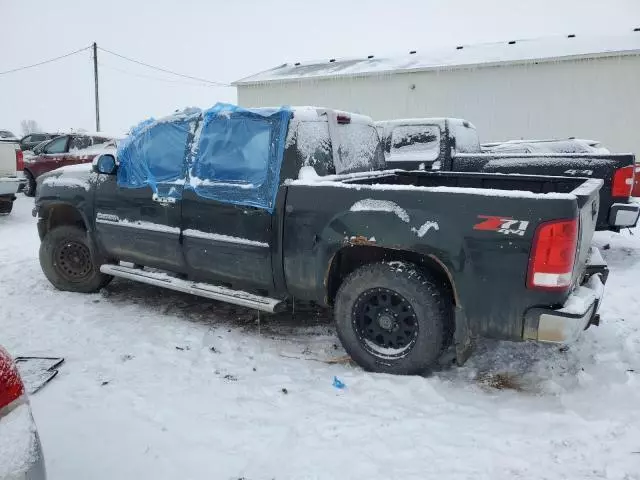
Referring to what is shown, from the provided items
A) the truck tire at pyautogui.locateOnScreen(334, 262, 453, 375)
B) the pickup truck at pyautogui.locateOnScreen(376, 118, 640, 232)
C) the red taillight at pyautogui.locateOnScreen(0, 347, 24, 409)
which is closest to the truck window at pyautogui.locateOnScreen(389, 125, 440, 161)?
the pickup truck at pyautogui.locateOnScreen(376, 118, 640, 232)

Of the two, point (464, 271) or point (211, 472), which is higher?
point (464, 271)

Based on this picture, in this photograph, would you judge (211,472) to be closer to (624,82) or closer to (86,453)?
(86,453)

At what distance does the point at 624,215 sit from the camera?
242 inches

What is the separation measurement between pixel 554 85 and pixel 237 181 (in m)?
17.7

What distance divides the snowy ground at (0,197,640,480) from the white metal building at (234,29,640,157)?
15.5 metres

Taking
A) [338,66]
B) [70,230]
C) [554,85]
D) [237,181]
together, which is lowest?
[70,230]

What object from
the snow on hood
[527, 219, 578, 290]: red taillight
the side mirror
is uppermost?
the side mirror

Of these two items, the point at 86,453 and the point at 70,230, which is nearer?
the point at 86,453

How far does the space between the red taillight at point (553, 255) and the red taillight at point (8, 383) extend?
262 centimetres

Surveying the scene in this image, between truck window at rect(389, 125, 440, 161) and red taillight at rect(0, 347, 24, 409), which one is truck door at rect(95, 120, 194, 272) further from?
truck window at rect(389, 125, 440, 161)

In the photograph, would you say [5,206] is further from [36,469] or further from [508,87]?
[508,87]

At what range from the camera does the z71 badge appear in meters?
2.92

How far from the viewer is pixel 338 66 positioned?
2380 cm

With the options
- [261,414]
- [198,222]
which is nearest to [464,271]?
[261,414]
